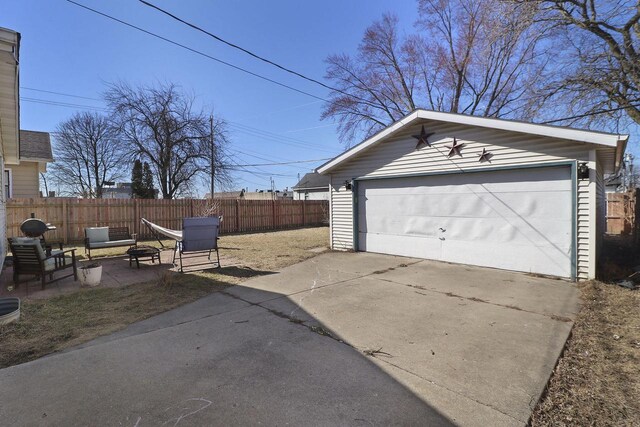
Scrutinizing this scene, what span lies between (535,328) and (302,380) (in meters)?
2.91

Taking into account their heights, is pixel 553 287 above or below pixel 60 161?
below

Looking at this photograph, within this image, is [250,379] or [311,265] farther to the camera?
[311,265]

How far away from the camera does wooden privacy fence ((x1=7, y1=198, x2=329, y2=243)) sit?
11.4 metres

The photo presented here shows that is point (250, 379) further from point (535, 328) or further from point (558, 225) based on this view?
point (558, 225)

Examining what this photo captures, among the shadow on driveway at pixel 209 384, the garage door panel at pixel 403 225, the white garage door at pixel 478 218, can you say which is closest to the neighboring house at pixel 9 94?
the shadow on driveway at pixel 209 384

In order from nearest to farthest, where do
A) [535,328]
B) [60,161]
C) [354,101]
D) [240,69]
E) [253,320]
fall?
[535,328] < [253,320] < [240,69] < [354,101] < [60,161]

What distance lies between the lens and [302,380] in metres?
2.62

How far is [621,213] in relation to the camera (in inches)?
A: 587

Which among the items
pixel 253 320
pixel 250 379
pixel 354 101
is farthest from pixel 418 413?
pixel 354 101

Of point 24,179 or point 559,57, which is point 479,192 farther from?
point 24,179

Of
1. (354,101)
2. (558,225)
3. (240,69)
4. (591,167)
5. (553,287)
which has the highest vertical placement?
(354,101)

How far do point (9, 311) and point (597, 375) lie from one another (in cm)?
619

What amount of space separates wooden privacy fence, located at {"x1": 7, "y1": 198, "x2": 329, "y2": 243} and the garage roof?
8.86 meters

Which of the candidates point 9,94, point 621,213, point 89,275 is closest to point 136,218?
point 9,94
